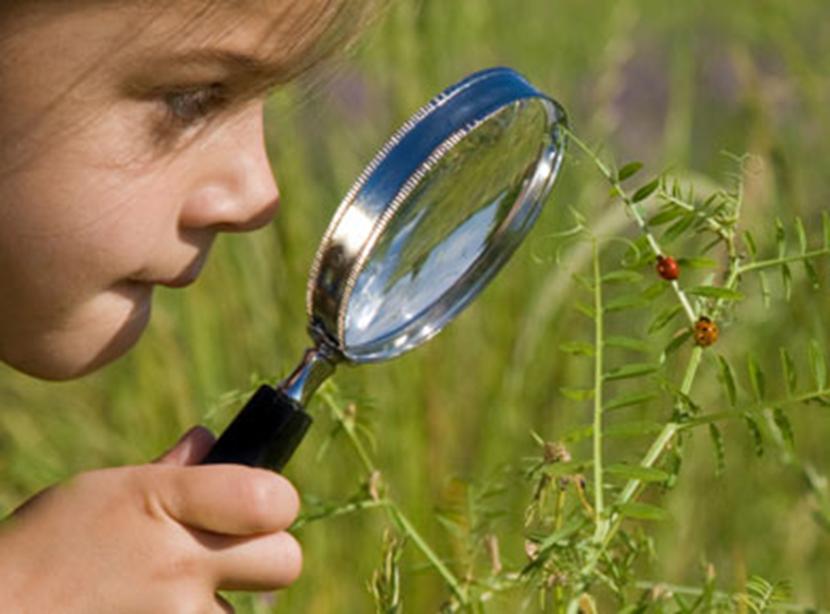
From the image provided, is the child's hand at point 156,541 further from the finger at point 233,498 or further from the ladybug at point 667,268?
the ladybug at point 667,268

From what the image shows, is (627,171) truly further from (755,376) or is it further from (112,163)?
(112,163)

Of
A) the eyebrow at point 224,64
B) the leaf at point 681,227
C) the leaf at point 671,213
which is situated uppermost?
the eyebrow at point 224,64

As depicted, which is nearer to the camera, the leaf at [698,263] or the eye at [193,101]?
the leaf at [698,263]

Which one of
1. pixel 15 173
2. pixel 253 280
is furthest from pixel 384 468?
pixel 15 173

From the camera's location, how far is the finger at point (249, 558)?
1171mm

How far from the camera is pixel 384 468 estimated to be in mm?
2008

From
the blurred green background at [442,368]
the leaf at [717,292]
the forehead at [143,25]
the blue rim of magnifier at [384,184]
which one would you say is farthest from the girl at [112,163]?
the leaf at [717,292]

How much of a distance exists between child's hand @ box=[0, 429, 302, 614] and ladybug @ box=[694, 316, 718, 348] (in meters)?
0.28

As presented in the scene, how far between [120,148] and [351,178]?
1.22 meters

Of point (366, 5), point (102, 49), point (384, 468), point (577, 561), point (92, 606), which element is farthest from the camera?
point (384, 468)

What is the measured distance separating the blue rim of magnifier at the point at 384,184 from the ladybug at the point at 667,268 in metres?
0.20

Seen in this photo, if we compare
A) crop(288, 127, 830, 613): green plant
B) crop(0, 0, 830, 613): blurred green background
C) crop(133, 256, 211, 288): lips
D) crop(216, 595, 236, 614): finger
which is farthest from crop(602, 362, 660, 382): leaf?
crop(0, 0, 830, 613): blurred green background

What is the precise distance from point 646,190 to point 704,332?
3.4 inches

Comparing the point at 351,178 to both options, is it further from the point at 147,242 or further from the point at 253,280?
the point at 147,242
